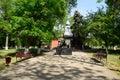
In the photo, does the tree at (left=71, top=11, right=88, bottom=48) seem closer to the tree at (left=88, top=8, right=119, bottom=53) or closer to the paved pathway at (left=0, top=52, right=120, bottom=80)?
the tree at (left=88, top=8, right=119, bottom=53)

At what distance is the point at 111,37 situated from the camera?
2026 inches

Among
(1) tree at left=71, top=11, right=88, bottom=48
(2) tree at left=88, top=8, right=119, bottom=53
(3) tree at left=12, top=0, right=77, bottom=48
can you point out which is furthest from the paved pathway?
(1) tree at left=71, top=11, right=88, bottom=48

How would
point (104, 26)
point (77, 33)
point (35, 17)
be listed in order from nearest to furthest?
point (35, 17)
point (104, 26)
point (77, 33)

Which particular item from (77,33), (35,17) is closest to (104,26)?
(35,17)

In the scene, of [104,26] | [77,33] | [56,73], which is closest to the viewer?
[56,73]

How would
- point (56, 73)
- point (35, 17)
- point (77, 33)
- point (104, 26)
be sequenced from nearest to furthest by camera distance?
point (56, 73) < point (35, 17) < point (104, 26) < point (77, 33)

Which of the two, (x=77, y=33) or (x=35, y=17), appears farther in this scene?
(x=77, y=33)

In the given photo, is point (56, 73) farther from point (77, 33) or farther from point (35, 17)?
point (77, 33)

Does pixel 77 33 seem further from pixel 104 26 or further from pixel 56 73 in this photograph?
pixel 56 73

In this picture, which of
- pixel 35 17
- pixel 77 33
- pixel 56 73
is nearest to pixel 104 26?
pixel 35 17

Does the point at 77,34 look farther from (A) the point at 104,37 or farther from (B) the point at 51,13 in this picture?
(B) the point at 51,13

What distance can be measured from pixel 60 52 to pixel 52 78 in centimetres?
2579

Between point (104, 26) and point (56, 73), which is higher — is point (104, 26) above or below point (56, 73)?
above

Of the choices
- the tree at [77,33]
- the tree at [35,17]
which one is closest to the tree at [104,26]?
the tree at [35,17]
